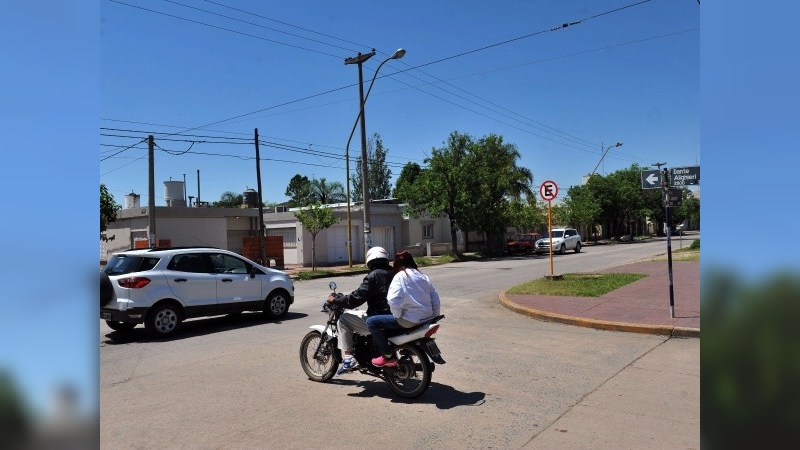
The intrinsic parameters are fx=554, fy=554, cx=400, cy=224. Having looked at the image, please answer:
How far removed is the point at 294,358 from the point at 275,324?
3.36m

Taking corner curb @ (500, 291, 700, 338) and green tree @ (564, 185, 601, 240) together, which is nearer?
corner curb @ (500, 291, 700, 338)

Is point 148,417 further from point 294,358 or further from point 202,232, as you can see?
point 202,232

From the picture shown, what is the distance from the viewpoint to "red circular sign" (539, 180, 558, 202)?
52.6 ft

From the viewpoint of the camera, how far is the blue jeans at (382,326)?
592 centimetres

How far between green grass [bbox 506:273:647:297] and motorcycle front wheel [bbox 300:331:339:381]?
27.0 feet

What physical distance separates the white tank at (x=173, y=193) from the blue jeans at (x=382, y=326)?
31.5 metres

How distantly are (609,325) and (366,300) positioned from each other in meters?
5.34

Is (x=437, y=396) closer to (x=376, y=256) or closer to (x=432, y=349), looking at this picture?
(x=432, y=349)

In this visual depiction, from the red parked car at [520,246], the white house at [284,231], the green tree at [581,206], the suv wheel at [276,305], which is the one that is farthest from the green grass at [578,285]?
the green tree at [581,206]

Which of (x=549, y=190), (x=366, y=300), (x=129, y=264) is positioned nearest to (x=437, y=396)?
(x=366, y=300)
